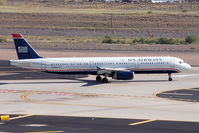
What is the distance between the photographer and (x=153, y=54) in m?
97.0

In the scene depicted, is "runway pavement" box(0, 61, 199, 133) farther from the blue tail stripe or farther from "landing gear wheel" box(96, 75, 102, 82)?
the blue tail stripe

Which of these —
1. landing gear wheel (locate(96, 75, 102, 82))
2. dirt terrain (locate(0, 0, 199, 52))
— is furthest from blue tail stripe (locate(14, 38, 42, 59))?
dirt terrain (locate(0, 0, 199, 52))

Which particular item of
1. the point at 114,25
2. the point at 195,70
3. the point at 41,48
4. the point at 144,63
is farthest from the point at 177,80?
the point at 114,25

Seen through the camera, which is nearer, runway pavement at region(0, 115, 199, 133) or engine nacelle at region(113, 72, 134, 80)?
runway pavement at region(0, 115, 199, 133)

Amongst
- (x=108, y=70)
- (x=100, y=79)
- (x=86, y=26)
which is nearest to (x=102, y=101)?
(x=108, y=70)

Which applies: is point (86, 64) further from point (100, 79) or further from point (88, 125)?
point (88, 125)

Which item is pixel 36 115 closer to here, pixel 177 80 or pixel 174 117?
pixel 174 117

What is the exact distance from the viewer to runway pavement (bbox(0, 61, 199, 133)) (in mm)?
35625

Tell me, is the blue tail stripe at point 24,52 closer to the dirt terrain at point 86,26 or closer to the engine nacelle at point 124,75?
the engine nacelle at point 124,75

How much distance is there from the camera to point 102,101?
48.5 metres

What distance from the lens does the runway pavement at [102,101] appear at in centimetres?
3562

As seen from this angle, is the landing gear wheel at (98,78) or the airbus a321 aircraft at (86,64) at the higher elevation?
the airbus a321 aircraft at (86,64)

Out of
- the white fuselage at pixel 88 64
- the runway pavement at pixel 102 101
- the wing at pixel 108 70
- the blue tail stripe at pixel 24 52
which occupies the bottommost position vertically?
the runway pavement at pixel 102 101

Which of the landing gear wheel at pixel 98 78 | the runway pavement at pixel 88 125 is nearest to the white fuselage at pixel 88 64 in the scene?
the landing gear wheel at pixel 98 78
